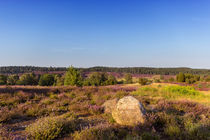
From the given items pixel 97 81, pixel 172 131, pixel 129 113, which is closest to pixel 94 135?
pixel 129 113

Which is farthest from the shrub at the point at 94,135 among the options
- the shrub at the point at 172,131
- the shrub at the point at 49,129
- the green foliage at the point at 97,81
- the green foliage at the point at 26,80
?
the green foliage at the point at 26,80

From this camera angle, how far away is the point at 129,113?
492cm

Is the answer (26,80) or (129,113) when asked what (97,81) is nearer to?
(26,80)

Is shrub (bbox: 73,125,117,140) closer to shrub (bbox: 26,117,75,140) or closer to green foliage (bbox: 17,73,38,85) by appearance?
shrub (bbox: 26,117,75,140)

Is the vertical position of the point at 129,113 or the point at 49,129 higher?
the point at 129,113

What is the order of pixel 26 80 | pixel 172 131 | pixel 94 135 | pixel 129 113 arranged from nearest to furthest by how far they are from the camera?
1. pixel 94 135
2. pixel 172 131
3. pixel 129 113
4. pixel 26 80

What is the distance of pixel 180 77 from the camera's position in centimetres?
4381

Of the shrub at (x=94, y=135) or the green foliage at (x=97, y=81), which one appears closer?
the shrub at (x=94, y=135)

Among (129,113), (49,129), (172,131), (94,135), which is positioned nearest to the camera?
(94,135)

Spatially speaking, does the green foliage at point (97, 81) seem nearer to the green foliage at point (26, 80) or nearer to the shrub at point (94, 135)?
the green foliage at point (26, 80)

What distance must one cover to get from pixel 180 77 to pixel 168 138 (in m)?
46.1

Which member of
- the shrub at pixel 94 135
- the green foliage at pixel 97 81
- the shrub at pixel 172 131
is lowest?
the green foliage at pixel 97 81

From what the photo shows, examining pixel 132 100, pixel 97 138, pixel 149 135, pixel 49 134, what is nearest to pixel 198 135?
pixel 149 135

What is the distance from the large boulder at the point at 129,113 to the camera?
4.82 metres
